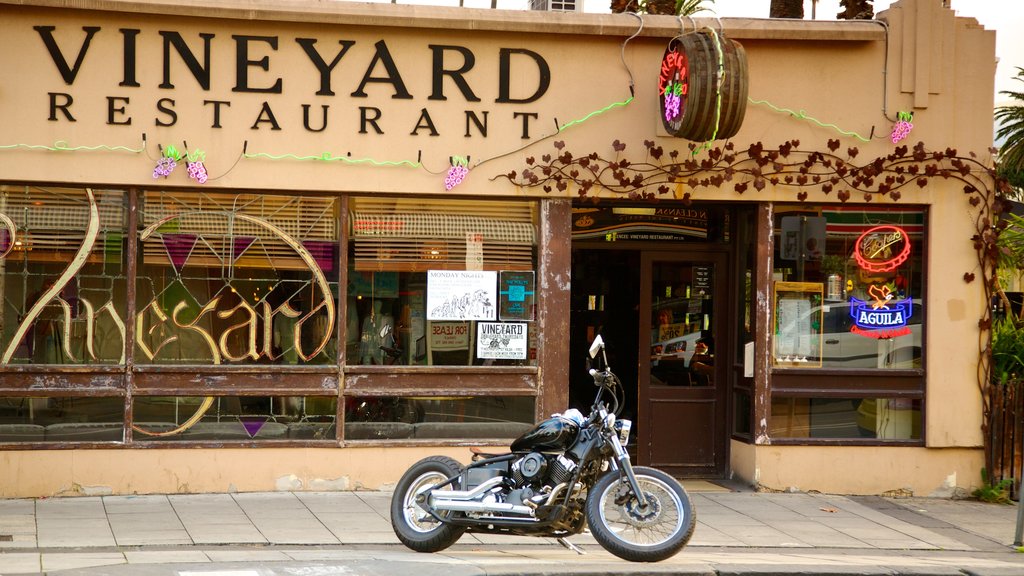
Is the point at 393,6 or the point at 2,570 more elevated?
the point at 393,6

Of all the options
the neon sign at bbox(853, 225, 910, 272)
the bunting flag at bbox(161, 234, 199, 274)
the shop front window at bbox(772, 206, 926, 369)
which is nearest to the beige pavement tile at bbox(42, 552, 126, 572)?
the bunting flag at bbox(161, 234, 199, 274)

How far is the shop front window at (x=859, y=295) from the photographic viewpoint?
1129cm

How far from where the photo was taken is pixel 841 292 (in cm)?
1131

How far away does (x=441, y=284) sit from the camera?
35.7 feet

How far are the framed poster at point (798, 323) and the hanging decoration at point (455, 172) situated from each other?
3.27 metres

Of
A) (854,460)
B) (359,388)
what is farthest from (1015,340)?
(359,388)

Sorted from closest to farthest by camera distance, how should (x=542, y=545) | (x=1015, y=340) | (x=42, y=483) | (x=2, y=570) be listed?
(x=2, y=570)
(x=542, y=545)
(x=42, y=483)
(x=1015, y=340)

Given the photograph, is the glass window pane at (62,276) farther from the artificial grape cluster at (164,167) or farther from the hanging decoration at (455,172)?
the hanging decoration at (455,172)

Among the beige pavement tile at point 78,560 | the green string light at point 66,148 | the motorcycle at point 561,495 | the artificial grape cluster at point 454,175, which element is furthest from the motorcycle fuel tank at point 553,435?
the green string light at point 66,148

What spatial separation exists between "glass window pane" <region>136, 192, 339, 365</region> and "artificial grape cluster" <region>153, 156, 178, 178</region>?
0.75 feet

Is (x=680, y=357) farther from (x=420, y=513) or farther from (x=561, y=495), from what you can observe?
(x=420, y=513)

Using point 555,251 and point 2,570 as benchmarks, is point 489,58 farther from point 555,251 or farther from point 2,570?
point 2,570

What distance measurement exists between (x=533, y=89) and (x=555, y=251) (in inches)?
60.9

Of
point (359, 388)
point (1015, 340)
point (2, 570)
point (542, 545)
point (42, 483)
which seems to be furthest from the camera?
point (1015, 340)
